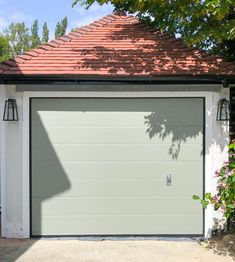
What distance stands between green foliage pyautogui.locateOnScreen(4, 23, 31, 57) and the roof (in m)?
44.1

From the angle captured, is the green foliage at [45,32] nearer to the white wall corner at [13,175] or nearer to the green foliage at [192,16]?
the green foliage at [192,16]

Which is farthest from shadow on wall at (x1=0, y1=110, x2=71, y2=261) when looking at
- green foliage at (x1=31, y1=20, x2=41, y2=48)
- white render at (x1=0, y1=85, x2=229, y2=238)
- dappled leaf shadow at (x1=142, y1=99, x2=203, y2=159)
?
green foliage at (x1=31, y1=20, x2=41, y2=48)

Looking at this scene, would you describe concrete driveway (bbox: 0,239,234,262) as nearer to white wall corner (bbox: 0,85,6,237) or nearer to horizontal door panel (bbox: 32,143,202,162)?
white wall corner (bbox: 0,85,6,237)

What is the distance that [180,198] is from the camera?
316 inches

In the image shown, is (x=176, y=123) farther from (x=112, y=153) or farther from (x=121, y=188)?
(x=121, y=188)

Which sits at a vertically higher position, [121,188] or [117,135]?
[117,135]

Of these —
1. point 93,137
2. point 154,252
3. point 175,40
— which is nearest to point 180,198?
Result: point 154,252

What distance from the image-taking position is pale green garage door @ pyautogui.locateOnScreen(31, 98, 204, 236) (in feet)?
26.0

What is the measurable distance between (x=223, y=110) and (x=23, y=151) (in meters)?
3.46

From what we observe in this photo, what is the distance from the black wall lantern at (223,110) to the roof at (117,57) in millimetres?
475

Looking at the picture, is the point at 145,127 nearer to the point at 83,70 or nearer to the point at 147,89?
the point at 147,89

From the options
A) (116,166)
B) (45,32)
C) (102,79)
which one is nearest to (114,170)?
(116,166)

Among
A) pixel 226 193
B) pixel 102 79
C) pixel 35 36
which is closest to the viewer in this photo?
pixel 226 193

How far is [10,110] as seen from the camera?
25.4 feet
